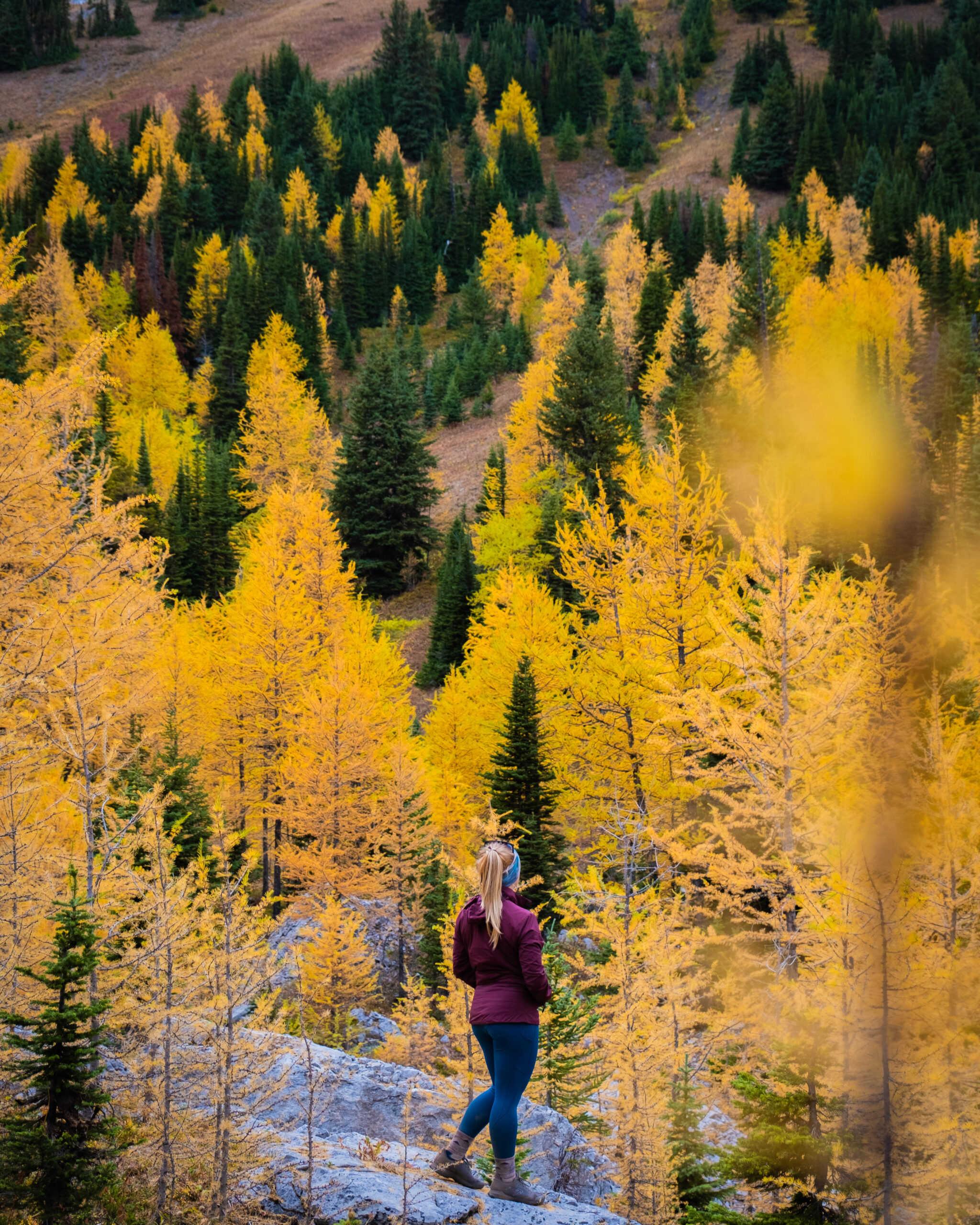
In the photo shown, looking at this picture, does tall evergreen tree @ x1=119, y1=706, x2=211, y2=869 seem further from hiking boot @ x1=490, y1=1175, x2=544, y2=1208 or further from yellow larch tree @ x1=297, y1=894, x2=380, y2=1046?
hiking boot @ x1=490, y1=1175, x2=544, y2=1208

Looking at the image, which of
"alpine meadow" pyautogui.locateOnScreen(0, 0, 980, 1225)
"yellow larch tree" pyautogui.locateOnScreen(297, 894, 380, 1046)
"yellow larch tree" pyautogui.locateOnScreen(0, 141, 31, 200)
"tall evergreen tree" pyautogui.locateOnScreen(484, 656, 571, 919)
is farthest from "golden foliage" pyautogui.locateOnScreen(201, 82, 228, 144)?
"yellow larch tree" pyautogui.locateOnScreen(297, 894, 380, 1046)

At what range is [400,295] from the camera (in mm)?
74875

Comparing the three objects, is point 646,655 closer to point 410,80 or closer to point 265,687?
point 265,687

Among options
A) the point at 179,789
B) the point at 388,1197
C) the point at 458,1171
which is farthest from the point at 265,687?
the point at 458,1171

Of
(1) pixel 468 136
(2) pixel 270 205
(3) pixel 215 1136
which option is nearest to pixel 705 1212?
(3) pixel 215 1136

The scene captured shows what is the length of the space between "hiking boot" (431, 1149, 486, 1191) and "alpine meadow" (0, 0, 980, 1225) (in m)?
0.10

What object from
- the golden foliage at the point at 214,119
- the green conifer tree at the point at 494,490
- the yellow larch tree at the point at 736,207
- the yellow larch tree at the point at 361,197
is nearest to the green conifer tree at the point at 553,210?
the yellow larch tree at the point at 361,197

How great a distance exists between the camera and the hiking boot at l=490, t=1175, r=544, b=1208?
475cm

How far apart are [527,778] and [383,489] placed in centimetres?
2376

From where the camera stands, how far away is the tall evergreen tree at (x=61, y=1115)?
4578 millimetres

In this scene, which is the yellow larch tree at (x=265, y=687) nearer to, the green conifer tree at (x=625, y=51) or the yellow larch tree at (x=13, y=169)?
the yellow larch tree at (x=13, y=169)

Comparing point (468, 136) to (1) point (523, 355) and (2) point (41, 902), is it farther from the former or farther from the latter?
(2) point (41, 902)

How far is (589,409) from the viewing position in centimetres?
3033

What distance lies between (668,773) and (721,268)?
4734 centimetres
